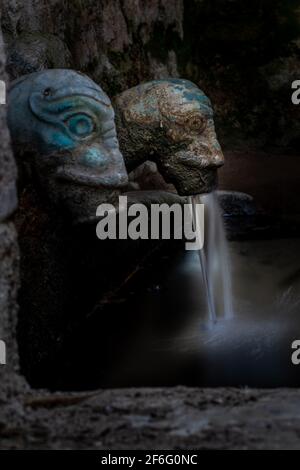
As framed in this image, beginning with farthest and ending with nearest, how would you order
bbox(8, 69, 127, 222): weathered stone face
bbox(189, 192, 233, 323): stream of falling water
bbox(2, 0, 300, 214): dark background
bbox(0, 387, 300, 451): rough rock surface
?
bbox(2, 0, 300, 214): dark background, bbox(189, 192, 233, 323): stream of falling water, bbox(8, 69, 127, 222): weathered stone face, bbox(0, 387, 300, 451): rough rock surface

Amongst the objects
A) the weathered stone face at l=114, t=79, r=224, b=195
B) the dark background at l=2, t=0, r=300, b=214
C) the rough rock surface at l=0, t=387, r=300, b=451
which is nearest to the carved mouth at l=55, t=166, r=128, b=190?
the weathered stone face at l=114, t=79, r=224, b=195

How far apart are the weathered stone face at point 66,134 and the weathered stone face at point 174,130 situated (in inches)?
20.3

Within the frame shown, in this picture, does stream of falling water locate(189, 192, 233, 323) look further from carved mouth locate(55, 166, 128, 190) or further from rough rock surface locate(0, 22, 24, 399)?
rough rock surface locate(0, 22, 24, 399)

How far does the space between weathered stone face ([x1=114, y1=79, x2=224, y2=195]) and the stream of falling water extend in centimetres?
22

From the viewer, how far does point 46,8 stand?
4387 mm

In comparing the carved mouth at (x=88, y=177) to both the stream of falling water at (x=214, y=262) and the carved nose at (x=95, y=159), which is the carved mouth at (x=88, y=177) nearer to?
the carved nose at (x=95, y=159)

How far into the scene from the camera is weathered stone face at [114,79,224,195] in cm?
365

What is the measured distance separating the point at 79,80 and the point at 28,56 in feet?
2.18

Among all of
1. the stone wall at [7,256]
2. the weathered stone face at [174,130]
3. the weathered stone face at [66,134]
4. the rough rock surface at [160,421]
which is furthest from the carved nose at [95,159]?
the rough rock surface at [160,421]

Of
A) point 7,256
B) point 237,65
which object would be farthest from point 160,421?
point 237,65

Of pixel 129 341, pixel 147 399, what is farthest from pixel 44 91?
pixel 147 399

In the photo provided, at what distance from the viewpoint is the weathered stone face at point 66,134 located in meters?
3.13

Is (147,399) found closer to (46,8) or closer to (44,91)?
(44,91)
